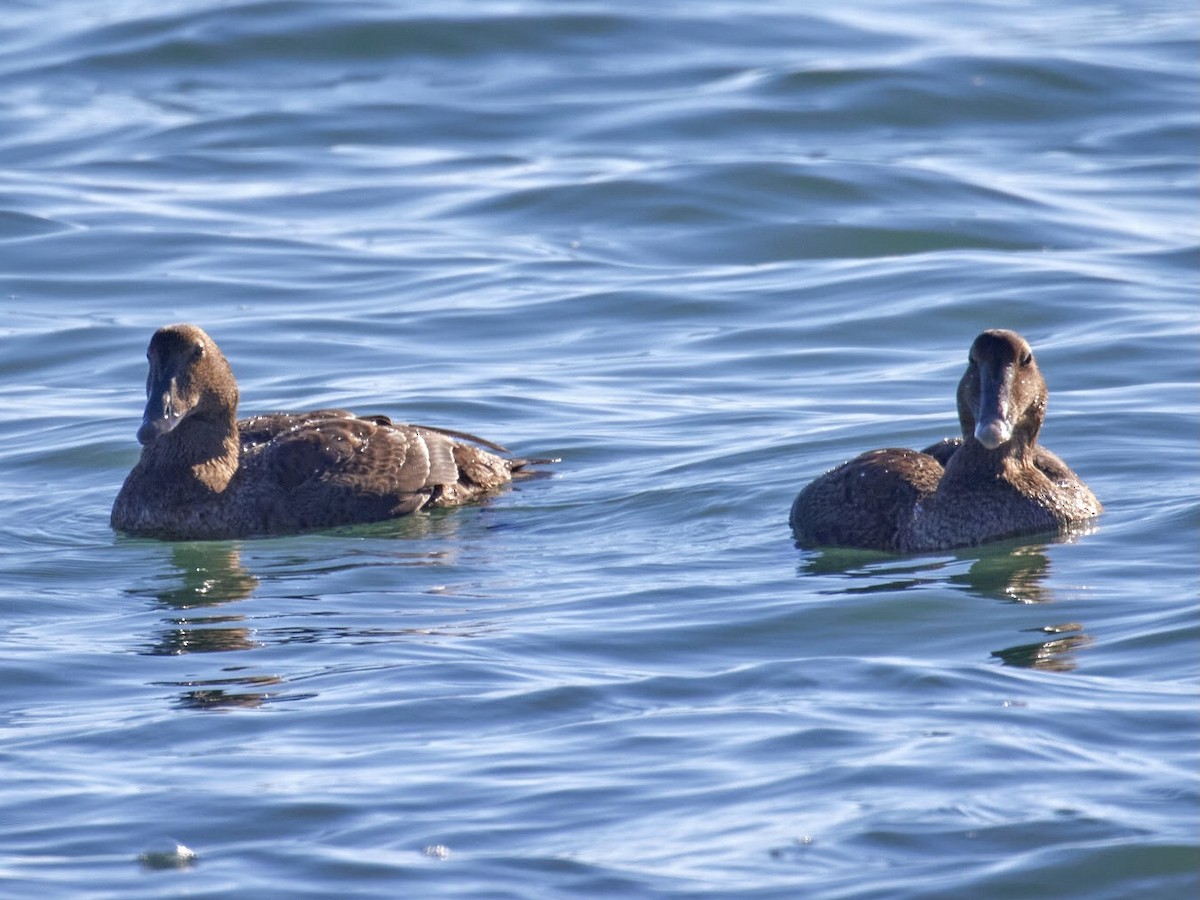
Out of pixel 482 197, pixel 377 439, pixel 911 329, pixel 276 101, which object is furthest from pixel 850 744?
pixel 276 101

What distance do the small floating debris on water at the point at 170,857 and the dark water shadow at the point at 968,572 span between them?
323 centimetres

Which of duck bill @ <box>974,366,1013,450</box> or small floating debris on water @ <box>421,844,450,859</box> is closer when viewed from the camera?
small floating debris on water @ <box>421,844,450,859</box>

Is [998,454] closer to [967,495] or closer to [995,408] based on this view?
[967,495]

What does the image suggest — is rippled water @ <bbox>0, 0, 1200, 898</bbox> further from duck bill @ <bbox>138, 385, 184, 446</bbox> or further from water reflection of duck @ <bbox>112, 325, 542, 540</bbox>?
duck bill @ <bbox>138, 385, 184, 446</bbox>

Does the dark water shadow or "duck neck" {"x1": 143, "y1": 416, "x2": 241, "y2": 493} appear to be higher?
"duck neck" {"x1": 143, "y1": 416, "x2": 241, "y2": 493}

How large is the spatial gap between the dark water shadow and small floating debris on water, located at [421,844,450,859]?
2694mm

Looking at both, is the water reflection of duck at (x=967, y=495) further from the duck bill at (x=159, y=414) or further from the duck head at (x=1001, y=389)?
the duck bill at (x=159, y=414)

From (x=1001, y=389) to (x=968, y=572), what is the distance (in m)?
0.78

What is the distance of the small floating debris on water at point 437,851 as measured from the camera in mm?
6105

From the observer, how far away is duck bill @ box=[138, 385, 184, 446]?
32.9ft

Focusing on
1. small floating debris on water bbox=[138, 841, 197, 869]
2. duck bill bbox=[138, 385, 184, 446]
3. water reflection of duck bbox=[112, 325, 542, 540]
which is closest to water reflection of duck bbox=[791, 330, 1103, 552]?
water reflection of duck bbox=[112, 325, 542, 540]

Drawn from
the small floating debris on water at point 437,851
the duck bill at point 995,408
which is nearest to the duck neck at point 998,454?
the duck bill at point 995,408

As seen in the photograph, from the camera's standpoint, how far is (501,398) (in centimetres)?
1311

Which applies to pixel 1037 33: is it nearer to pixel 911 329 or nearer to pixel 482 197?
pixel 482 197
